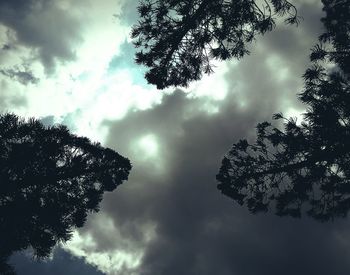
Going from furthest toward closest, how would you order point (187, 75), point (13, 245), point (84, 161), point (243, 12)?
point (84, 161) → point (13, 245) → point (187, 75) → point (243, 12)

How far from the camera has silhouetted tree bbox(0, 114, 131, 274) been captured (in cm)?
889

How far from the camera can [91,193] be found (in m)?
10.5

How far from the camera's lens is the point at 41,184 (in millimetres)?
9383

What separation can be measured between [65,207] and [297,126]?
695 cm

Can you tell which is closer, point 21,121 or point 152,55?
point 152,55

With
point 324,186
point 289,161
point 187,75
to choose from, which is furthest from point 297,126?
point 187,75

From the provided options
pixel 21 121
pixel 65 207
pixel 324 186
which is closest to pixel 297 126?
pixel 324 186

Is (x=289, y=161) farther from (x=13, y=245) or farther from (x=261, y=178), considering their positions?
(x=13, y=245)

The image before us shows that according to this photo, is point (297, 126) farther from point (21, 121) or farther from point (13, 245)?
point (13, 245)

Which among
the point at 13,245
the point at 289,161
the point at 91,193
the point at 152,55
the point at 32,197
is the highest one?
the point at 289,161

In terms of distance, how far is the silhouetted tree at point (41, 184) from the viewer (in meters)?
8.89

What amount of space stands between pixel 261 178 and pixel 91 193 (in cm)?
499

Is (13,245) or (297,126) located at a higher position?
(297,126)

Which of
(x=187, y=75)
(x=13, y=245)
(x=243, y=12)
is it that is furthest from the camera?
(x=13, y=245)
